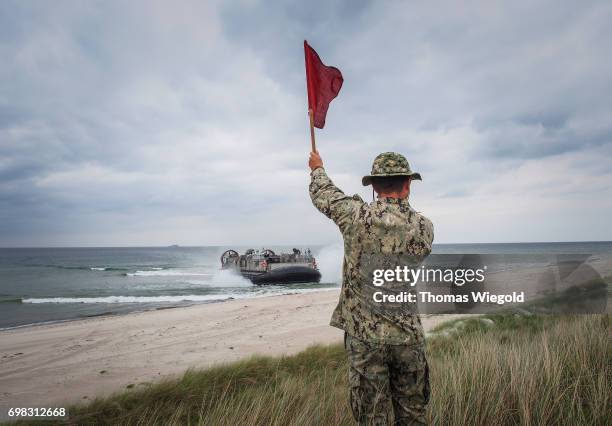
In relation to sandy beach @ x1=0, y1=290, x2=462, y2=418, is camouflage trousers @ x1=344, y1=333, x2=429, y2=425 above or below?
above

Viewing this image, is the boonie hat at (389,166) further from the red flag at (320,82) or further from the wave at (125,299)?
the wave at (125,299)

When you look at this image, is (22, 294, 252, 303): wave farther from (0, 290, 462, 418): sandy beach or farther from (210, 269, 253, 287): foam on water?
(210, 269, 253, 287): foam on water

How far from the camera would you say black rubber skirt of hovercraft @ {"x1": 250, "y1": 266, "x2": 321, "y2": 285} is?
30297 millimetres

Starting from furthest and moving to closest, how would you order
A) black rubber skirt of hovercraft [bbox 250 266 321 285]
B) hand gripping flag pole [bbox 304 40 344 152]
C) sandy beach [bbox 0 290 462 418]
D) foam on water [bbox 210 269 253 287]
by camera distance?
foam on water [bbox 210 269 253 287], black rubber skirt of hovercraft [bbox 250 266 321 285], sandy beach [bbox 0 290 462 418], hand gripping flag pole [bbox 304 40 344 152]

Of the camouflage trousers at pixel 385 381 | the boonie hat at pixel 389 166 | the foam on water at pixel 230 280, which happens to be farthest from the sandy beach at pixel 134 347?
the foam on water at pixel 230 280

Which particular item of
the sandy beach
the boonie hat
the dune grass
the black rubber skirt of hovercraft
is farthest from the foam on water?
the boonie hat

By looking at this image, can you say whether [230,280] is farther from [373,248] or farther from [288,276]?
[373,248]

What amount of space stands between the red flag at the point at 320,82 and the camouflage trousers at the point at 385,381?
1.92m

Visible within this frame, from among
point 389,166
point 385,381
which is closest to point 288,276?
point 385,381

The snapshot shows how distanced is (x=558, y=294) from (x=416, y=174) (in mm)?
11057

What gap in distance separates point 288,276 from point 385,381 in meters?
28.9

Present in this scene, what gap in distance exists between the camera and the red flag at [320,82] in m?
3.09

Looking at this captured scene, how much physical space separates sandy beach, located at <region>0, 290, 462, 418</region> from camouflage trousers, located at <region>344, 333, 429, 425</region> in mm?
4541

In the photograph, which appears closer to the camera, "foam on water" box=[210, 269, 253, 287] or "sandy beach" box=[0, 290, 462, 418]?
"sandy beach" box=[0, 290, 462, 418]
